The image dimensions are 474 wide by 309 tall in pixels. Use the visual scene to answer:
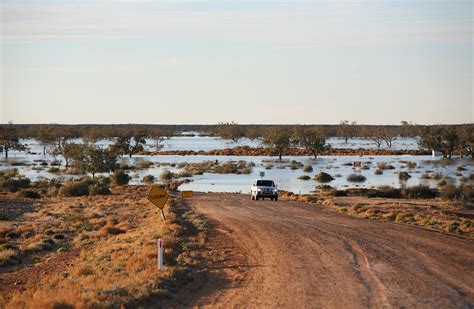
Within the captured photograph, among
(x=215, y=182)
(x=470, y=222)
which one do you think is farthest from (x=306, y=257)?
(x=215, y=182)

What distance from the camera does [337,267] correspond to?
18078 millimetres

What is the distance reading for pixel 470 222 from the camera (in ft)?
93.6

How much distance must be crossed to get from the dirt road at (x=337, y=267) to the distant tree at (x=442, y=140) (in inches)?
3755

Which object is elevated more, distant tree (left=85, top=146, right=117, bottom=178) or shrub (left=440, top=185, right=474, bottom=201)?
shrub (left=440, top=185, right=474, bottom=201)

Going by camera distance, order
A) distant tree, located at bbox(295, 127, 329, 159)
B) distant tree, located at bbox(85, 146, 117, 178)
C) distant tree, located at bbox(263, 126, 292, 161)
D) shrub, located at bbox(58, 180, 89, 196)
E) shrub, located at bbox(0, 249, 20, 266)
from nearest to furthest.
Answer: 1. shrub, located at bbox(0, 249, 20, 266)
2. shrub, located at bbox(58, 180, 89, 196)
3. distant tree, located at bbox(85, 146, 117, 178)
4. distant tree, located at bbox(263, 126, 292, 161)
5. distant tree, located at bbox(295, 127, 329, 159)

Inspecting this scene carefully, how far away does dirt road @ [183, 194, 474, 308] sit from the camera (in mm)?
14406

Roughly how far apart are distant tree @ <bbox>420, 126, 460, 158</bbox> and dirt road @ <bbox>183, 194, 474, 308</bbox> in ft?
313

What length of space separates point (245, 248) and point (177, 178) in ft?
193

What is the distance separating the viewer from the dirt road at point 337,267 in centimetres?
1441

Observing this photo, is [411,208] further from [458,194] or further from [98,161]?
[98,161]

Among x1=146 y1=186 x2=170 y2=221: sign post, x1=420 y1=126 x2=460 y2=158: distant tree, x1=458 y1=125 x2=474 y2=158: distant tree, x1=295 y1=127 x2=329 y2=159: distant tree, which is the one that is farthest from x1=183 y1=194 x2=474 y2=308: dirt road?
x1=295 y1=127 x2=329 y2=159: distant tree

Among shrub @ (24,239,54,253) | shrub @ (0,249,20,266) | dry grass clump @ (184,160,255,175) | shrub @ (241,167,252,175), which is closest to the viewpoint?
shrub @ (0,249,20,266)

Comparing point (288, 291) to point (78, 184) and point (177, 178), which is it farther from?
point (177, 178)

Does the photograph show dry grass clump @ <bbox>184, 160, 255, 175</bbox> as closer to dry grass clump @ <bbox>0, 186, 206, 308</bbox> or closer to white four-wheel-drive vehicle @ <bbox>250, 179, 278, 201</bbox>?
white four-wheel-drive vehicle @ <bbox>250, 179, 278, 201</bbox>
